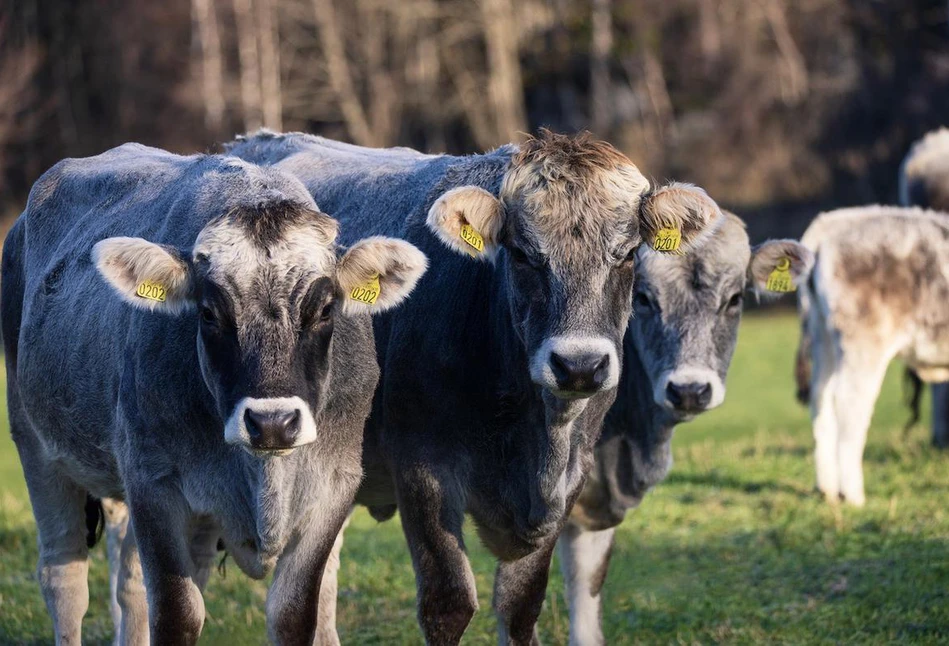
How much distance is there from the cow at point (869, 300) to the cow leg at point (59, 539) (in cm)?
613

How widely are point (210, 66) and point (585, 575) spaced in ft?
113

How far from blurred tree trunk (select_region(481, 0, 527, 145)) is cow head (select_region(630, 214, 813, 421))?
3102cm

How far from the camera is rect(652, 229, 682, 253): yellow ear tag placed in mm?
5410

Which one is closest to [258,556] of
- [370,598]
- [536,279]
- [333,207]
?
[536,279]

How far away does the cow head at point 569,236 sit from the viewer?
5.00 metres

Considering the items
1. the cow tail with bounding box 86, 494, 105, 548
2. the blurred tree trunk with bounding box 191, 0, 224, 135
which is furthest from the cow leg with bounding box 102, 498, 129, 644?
the blurred tree trunk with bounding box 191, 0, 224, 135

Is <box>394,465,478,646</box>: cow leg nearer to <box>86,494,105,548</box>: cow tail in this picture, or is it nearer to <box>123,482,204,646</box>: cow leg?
<box>123,482,204,646</box>: cow leg

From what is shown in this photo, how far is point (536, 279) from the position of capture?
17.1 feet

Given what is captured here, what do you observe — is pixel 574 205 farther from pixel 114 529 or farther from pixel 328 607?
pixel 114 529

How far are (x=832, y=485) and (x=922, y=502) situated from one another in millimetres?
798

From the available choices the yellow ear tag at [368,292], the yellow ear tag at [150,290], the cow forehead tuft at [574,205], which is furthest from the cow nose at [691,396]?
the yellow ear tag at [150,290]

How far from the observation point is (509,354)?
5.53 meters

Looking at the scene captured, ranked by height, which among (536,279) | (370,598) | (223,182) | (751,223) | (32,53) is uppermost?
(32,53)

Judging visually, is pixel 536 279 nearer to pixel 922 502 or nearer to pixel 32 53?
pixel 922 502
